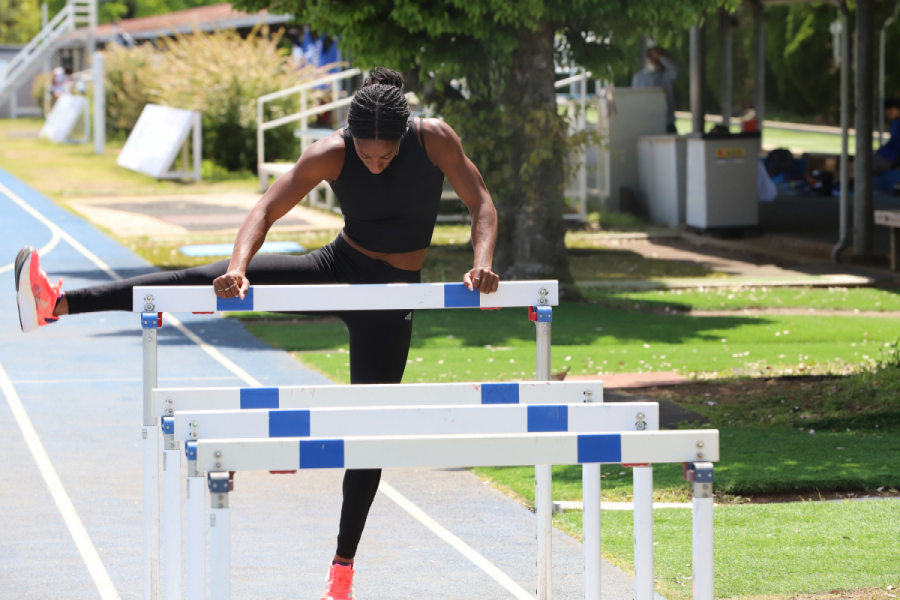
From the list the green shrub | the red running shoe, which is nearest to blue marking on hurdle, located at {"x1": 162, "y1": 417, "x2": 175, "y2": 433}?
the red running shoe

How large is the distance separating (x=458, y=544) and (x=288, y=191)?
1927 mm

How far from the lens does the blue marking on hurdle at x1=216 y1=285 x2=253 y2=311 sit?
4.42 meters

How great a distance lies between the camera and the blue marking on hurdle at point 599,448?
3145 mm

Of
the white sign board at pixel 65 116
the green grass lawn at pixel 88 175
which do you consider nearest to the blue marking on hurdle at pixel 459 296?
the green grass lawn at pixel 88 175

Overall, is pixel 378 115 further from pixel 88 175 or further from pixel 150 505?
pixel 88 175

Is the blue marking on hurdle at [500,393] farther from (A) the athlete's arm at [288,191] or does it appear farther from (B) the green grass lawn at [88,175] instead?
(B) the green grass lawn at [88,175]

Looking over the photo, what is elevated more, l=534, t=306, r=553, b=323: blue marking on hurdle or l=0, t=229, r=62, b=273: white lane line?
l=534, t=306, r=553, b=323: blue marking on hurdle

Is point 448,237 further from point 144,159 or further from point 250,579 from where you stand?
point 250,579

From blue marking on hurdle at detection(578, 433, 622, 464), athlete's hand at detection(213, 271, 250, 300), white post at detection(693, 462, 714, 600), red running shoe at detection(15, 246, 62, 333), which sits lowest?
white post at detection(693, 462, 714, 600)

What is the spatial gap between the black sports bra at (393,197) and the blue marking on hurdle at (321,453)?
5.76 ft

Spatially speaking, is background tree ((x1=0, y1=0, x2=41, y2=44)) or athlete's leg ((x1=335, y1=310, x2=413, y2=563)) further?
background tree ((x1=0, y1=0, x2=41, y2=44))

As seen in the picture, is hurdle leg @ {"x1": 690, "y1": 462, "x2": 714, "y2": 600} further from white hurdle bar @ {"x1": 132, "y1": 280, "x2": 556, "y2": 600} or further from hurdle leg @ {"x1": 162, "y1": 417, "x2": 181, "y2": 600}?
hurdle leg @ {"x1": 162, "y1": 417, "x2": 181, "y2": 600}

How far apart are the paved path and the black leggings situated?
0.77m

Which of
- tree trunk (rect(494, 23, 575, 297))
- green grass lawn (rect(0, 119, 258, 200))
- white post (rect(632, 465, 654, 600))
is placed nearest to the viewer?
white post (rect(632, 465, 654, 600))
